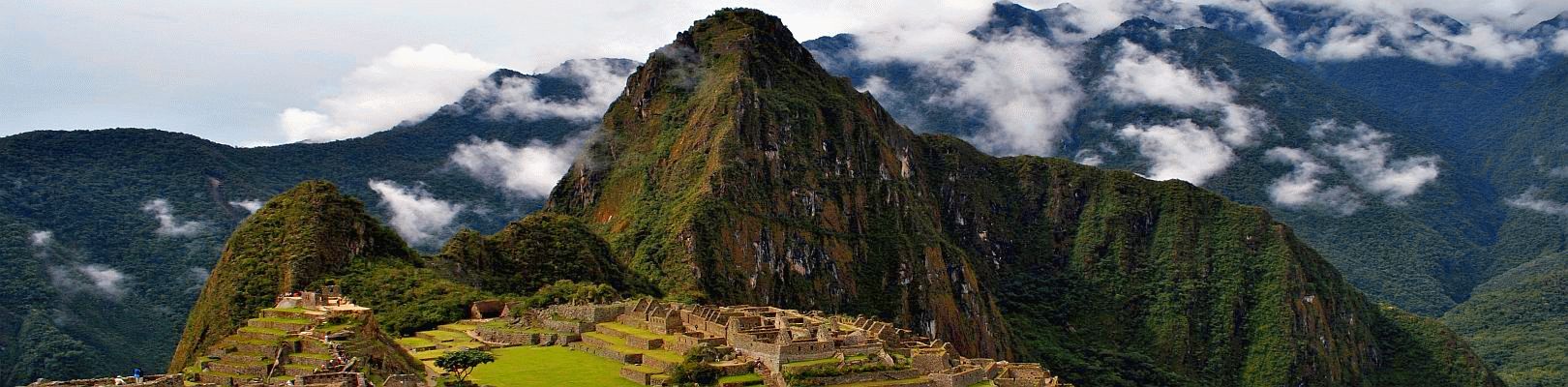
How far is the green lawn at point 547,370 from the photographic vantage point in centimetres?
6050

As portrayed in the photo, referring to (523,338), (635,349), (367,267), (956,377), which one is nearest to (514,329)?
(523,338)

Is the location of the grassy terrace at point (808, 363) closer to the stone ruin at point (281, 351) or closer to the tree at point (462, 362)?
the tree at point (462, 362)

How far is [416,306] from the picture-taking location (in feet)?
305

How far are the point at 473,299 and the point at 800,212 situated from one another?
7780 centimetres

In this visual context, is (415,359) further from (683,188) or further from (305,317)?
(683,188)

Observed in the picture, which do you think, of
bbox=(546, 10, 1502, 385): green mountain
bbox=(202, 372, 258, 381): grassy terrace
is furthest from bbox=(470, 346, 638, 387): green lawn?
bbox=(546, 10, 1502, 385): green mountain

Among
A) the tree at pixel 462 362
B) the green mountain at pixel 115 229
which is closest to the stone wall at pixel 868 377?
the tree at pixel 462 362

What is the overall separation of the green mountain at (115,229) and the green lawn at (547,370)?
2114 centimetres

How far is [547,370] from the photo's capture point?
64438mm

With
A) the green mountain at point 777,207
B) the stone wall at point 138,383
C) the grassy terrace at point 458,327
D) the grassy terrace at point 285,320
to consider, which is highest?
the green mountain at point 777,207

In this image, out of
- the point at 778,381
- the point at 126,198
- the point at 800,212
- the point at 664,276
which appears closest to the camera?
the point at 778,381

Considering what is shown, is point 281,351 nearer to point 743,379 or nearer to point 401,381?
point 401,381

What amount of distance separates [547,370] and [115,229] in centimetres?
10450

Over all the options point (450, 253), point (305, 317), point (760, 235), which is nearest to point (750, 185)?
point (760, 235)
